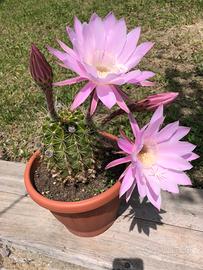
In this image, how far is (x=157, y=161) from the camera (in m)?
2.12

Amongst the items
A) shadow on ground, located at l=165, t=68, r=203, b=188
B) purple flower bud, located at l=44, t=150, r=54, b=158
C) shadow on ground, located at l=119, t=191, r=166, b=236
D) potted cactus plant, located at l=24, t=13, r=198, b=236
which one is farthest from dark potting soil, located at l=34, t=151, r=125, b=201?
shadow on ground, located at l=165, t=68, r=203, b=188

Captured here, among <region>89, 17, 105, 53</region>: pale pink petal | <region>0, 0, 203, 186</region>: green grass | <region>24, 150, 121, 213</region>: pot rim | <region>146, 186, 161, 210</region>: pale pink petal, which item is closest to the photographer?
<region>89, 17, 105, 53</region>: pale pink petal

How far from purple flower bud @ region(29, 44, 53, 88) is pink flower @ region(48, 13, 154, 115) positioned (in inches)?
3.2

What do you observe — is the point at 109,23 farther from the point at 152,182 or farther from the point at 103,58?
the point at 152,182

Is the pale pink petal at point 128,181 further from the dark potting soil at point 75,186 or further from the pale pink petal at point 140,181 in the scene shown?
the dark potting soil at point 75,186

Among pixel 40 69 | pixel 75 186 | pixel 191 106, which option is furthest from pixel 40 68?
pixel 191 106

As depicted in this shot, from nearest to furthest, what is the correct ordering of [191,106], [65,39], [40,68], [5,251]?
1. [40,68]
2. [5,251]
3. [191,106]
4. [65,39]

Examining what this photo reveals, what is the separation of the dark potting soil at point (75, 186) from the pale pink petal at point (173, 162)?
21.7 inches

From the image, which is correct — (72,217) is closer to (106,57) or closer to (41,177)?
(41,177)

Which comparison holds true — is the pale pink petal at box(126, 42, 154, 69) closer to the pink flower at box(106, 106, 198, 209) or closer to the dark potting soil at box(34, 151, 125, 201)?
the pink flower at box(106, 106, 198, 209)

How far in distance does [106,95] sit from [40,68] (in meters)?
0.34

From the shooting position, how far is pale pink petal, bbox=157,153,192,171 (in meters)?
2.08

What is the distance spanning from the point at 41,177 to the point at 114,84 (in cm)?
103

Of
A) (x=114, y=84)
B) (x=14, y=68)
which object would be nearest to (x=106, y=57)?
(x=114, y=84)
